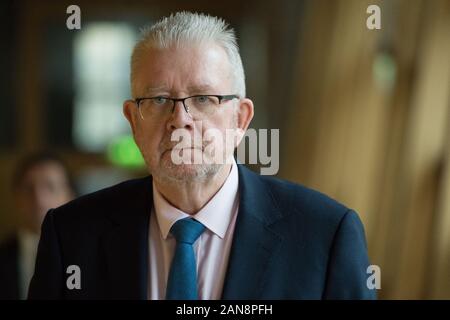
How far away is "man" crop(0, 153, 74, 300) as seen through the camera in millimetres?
894

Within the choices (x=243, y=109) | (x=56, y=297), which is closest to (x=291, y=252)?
(x=243, y=109)

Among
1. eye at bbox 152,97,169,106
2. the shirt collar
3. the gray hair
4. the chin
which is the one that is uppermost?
the gray hair

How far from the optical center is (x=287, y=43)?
2.20 metres

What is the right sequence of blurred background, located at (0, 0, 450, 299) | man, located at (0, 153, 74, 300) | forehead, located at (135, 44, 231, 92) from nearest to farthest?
forehead, located at (135, 44, 231, 92), man, located at (0, 153, 74, 300), blurred background, located at (0, 0, 450, 299)

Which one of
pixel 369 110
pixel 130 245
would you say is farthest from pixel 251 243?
pixel 369 110

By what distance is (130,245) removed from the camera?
77cm

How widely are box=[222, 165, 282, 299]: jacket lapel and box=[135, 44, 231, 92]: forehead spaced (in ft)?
0.40

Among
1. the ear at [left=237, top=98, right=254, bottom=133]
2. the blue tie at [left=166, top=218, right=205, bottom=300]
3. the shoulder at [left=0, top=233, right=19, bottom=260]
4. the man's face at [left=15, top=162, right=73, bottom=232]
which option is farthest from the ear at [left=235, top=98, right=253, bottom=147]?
the shoulder at [left=0, top=233, right=19, bottom=260]

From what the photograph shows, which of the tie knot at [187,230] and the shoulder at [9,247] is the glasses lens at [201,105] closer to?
the tie knot at [187,230]

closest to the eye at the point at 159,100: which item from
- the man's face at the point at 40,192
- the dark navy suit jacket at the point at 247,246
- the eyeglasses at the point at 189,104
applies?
the eyeglasses at the point at 189,104

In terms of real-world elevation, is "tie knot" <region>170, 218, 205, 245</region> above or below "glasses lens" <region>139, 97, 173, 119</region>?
below

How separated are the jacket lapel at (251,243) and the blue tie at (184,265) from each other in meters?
0.04

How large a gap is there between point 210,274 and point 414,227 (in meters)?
1.30

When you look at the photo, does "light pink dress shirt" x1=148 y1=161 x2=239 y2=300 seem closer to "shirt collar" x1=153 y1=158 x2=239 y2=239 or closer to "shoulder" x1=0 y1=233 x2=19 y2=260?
"shirt collar" x1=153 y1=158 x2=239 y2=239
